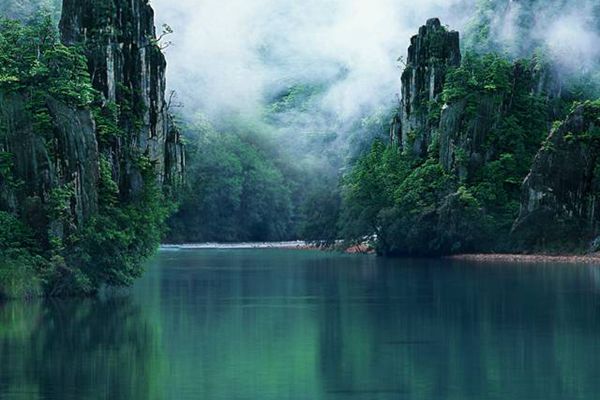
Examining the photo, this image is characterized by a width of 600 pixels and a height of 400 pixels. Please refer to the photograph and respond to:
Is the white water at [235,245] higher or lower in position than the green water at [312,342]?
higher

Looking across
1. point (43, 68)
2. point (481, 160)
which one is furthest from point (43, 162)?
point (481, 160)

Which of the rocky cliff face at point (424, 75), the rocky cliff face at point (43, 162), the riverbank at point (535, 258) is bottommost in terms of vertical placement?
the riverbank at point (535, 258)

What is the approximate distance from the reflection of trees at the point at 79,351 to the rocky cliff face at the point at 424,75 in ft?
211

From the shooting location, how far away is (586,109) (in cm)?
9881

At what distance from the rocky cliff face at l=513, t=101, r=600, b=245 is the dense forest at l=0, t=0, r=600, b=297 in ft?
0.43

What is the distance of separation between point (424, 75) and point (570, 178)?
23.7 metres

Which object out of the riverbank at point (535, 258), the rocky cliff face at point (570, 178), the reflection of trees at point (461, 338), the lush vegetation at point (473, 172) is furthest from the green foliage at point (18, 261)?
the lush vegetation at point (473, 172)

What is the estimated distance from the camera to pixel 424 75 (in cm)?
11988

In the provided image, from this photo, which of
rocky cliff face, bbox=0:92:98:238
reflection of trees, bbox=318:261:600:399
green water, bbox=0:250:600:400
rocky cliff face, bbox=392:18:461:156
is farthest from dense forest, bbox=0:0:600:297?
reflection of trees, bbox=318:261:600:399

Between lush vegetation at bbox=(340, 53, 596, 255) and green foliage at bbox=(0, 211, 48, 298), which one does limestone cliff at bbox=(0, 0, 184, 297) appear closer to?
green foliage at bbox=(0, 211, 48, 298)

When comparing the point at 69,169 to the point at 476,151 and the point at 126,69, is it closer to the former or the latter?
the point at 126,69

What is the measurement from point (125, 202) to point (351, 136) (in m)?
108

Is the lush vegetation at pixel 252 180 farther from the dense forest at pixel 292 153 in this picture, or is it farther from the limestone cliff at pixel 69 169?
the limestone cliff at pixel 69 169

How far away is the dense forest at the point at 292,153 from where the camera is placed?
5572cm
